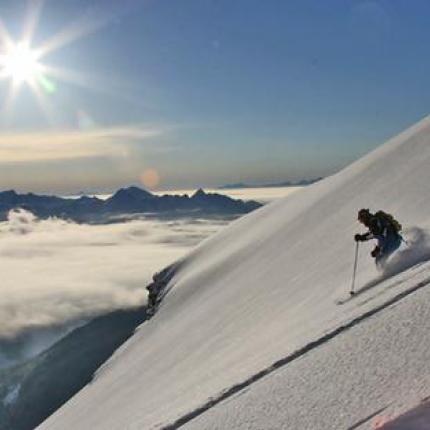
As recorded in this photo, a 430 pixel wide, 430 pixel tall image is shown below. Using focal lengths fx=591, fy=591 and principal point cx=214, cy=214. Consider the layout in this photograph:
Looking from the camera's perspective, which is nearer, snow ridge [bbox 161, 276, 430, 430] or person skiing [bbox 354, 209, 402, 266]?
snow ridge [bbox 161, 276, 430, 430]

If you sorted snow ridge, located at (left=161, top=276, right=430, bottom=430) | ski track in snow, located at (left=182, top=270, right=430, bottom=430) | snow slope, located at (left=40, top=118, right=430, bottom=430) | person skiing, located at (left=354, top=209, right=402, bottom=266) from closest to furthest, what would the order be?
ski track in snow, located at (left=182, top=270, right=430, bottom=430) → snow ridge, located at (left=161, top=276, right=430, bottom=430) → snow slope, located at (left=40, top=118, right=430, bottom=430) → person skiing, located at (left=354, top=209, right=402, bottom=266)

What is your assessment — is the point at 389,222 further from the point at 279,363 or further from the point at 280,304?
the point at 280,304

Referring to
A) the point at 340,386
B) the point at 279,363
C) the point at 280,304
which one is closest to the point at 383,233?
the point at 279,363

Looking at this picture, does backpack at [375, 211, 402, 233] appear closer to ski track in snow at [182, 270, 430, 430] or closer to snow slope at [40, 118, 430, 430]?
Answer: snow slope at [40, 118, 430, 430]

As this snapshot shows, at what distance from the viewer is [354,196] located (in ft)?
116

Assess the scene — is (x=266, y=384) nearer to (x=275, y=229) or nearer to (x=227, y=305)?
(x=227, y=305)

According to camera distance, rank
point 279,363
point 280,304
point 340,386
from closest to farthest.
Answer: point 340,386 → point 279,363 → point 280,304

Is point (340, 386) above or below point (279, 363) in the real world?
below

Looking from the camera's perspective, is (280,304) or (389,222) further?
(280,304)

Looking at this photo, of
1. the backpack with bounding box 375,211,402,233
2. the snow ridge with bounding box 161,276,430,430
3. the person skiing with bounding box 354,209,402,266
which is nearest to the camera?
the snow ridge with bounding box 161,276,430,430

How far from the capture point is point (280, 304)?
21.2 metres

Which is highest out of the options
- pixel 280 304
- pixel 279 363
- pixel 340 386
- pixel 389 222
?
pixel 280 304

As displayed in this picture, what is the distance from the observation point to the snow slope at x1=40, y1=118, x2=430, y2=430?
968cm

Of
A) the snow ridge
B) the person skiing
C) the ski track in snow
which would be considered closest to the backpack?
the person skiing
